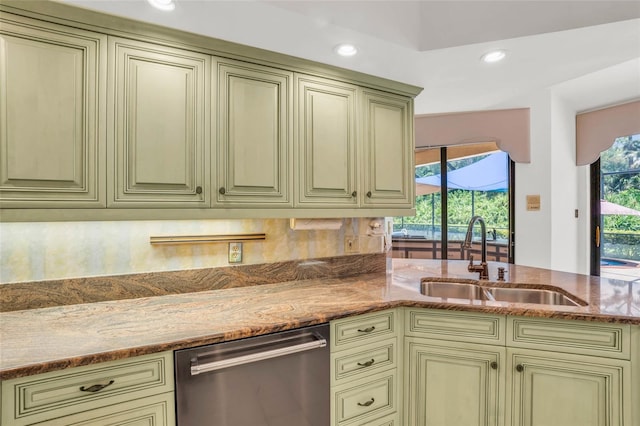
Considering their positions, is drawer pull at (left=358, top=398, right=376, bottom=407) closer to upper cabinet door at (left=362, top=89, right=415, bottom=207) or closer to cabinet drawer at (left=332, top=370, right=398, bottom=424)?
cabinet drawer at (left=332, top=370, right=398, bottom=424)

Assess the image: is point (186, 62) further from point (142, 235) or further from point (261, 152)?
point (142, 235)

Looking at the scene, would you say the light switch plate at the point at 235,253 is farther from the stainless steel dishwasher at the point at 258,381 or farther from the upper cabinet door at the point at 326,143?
the stainless steel dishwasher at the point at 258,381

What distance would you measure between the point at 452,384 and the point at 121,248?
176 cm

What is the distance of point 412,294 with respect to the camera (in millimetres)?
1904

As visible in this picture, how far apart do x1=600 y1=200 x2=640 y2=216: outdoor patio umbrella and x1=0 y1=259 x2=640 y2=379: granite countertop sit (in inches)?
78.5

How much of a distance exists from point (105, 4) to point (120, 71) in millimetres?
249

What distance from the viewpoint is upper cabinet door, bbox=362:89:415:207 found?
2178 millimetres

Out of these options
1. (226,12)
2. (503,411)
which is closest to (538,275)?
(503,411)

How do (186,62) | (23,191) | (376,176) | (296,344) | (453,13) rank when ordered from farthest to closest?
(376,176)
(453,13)
(186,62)
(296,344)
(23,191)

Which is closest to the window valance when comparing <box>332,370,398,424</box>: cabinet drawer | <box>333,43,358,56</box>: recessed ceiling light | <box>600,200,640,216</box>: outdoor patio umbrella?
<box>600,200,640,216</box>: outdoor patio umbrella

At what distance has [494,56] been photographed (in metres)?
2.04

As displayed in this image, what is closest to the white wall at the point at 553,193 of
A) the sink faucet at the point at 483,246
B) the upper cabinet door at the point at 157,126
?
the sink faucet at the point at 483,246

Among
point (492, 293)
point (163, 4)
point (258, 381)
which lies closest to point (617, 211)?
point (492, 293)

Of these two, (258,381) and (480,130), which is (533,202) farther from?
(258,381)
